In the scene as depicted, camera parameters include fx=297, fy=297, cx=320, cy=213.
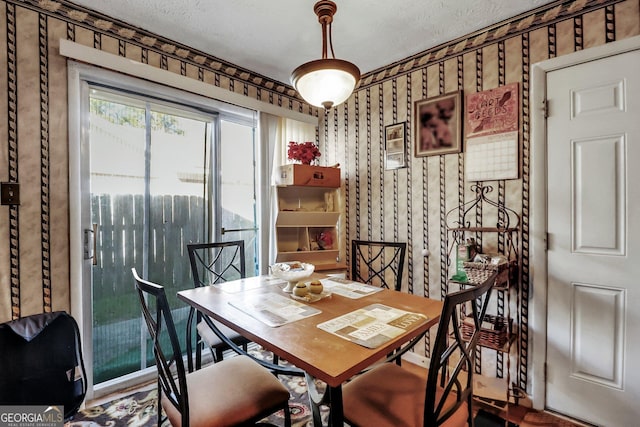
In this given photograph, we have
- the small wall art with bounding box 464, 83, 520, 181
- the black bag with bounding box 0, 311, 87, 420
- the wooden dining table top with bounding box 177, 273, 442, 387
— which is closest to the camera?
the wooden dining table top with bounding box 177, 273, 442, 387

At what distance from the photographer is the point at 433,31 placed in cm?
218

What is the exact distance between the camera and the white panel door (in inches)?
66.4

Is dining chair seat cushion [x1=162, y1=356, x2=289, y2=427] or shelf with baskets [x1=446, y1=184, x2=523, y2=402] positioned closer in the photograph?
dining chair seat cushion [x1=162, y1=356, x2=289, y2=427]

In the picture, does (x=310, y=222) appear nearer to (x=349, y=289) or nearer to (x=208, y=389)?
(x=349, y=289)

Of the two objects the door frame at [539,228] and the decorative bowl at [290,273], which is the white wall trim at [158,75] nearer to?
the decorative bowl at [290,273]

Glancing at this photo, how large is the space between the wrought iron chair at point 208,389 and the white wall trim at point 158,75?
1560 mm

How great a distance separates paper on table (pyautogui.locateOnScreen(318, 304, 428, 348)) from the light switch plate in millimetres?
1878

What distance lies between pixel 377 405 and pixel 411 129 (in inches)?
83.9

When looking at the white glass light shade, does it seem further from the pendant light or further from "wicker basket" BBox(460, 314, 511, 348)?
"wicker basket" BBox(460, 314, 511, 348)

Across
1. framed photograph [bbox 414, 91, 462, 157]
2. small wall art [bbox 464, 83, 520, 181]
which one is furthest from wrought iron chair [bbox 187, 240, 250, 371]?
small wall art [bbox 464, 83, 520, 181]

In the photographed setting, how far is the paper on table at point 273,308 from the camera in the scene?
4.37 feet

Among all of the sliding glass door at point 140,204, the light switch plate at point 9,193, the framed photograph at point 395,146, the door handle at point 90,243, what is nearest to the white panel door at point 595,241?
the framed photograph at point 395,146

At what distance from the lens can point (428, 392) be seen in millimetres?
1012

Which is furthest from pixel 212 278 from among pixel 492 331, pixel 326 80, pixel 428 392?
pixel 492 331
